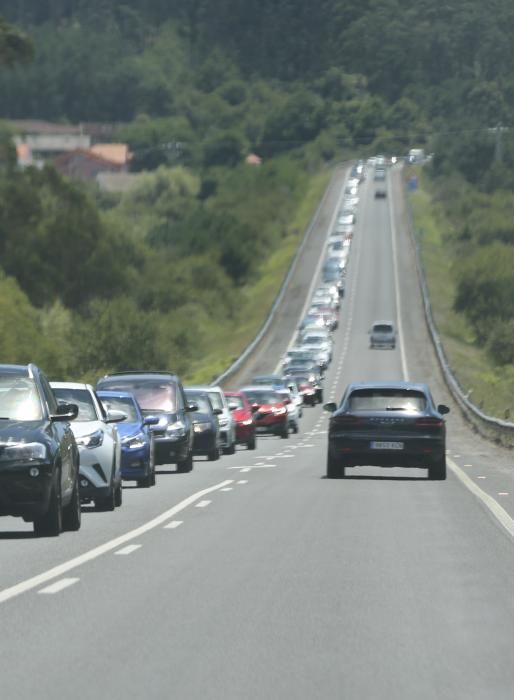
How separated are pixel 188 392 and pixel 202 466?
14.6 feet

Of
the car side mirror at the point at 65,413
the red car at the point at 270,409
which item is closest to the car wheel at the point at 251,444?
the red car at the point at 270,409

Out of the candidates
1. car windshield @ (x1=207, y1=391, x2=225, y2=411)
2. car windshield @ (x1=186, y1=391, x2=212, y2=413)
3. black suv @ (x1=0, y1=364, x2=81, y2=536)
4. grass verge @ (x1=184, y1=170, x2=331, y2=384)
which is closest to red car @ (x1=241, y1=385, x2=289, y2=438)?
car windshield @ (x1=207, y1=391, x2=225, y2=411)

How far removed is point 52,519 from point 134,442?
30.6 feet

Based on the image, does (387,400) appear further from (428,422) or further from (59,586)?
(59,586)

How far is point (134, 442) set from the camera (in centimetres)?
2827

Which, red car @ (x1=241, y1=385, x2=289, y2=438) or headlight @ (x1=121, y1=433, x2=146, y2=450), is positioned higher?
headlight @ (x1=121, y1=433, x2=146, y2=450)

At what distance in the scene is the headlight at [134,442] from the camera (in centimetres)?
2825

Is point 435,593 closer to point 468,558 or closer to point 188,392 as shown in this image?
point 468,558

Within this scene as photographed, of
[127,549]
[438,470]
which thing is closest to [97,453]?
[127,549]

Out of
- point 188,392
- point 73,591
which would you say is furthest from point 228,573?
point 188,392

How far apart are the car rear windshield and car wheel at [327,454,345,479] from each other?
82 cm

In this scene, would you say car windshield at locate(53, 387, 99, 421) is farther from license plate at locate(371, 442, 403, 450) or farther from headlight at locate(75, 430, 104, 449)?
license plate at locate(371, 442, 403, 450)

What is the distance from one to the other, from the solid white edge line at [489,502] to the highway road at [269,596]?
0.15 ft

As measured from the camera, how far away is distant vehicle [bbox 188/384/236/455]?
4119 cm
